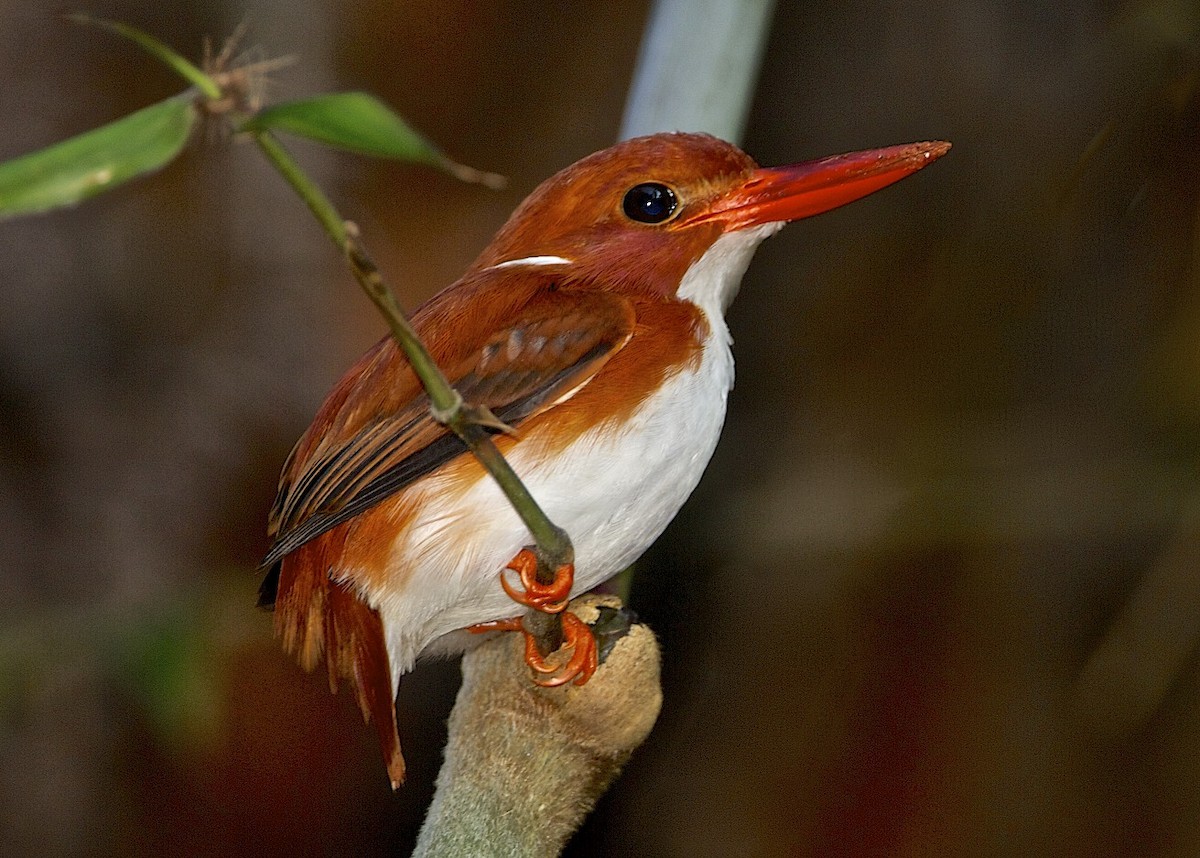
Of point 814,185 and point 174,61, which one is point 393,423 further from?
point 174,61

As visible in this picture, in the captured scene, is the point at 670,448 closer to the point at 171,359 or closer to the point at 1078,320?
the point at 1078,320

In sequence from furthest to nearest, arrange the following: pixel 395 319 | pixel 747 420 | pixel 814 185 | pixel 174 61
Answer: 1. pixel 747 420
2. pixel 814 185
3. pixel 395 319
4. pixel 174 61

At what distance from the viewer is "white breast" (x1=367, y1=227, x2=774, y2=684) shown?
3.90ft

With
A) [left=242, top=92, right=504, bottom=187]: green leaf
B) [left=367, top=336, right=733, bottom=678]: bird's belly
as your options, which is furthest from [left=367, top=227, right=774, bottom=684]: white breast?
[left=242, top=92, right=504, bottom=187]: green leaf

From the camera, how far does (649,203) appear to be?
134 centimetres

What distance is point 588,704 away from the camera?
1.23m

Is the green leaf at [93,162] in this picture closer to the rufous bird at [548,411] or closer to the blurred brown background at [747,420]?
the rufous bird at [548,411]

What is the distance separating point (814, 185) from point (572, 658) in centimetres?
48

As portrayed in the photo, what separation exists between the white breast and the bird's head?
0.34 feet

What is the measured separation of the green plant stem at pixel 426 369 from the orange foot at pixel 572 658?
202 millimetres

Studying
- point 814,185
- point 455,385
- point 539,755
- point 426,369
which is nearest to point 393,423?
point 455,385

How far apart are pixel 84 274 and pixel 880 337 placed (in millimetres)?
1420

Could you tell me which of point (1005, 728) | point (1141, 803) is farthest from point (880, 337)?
point (1141, 803)

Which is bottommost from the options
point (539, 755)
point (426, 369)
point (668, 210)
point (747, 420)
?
point (747, 420)
